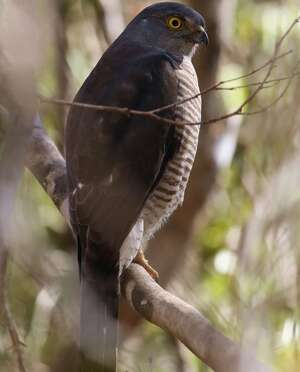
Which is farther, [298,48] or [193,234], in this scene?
[193,234]

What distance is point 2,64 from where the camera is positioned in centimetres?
322

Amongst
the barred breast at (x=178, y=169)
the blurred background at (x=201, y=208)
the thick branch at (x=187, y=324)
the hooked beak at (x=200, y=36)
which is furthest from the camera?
the hooked beak at (x=200, y=36)

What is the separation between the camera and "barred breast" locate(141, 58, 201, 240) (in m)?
3.97

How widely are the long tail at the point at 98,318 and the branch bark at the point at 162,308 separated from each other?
0.08 meters

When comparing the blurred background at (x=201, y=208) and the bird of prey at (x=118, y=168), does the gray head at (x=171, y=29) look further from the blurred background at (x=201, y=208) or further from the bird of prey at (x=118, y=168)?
the blurred background at (x=201, y=208)

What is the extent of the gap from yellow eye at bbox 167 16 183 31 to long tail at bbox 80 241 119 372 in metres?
1.49

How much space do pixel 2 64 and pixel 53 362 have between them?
2080 mm

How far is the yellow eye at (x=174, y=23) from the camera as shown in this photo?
15.0ft

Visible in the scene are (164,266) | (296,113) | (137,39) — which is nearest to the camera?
(296,113)

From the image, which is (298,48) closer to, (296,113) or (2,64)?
(296,113)

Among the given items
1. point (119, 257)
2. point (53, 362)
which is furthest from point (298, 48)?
point (53, 362)

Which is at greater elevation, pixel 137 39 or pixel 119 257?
pixel 137 39

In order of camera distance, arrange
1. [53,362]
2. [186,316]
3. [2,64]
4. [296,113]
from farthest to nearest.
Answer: [53,362] → [296,113] → [2,64] → [186,316]

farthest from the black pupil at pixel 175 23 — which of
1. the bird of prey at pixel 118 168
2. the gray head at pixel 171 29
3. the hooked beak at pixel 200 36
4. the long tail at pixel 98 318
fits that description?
the long tail at pixel 98 318
